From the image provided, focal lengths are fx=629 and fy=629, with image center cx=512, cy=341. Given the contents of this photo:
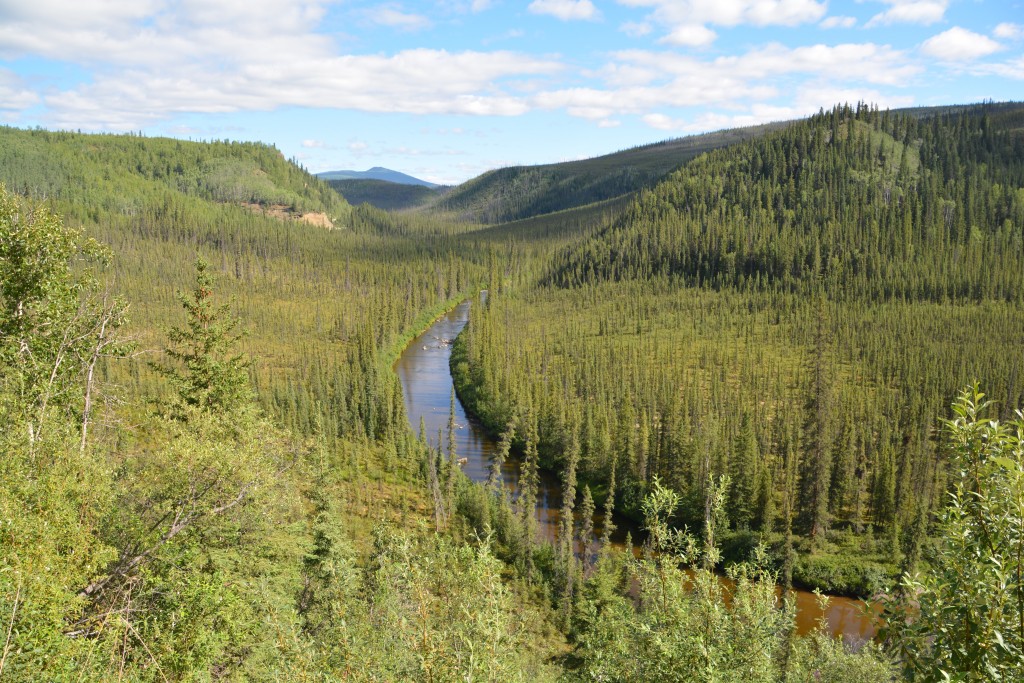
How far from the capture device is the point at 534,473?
74750mm

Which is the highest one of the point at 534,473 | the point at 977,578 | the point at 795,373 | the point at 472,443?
the point at 977,578

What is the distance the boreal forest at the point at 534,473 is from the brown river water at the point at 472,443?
0.71 metres

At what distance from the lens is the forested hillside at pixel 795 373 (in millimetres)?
64812

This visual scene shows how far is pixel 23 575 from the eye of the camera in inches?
460

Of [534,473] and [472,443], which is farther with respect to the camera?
[472,443]

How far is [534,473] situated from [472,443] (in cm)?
2161

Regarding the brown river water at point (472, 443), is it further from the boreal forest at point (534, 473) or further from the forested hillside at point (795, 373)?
the forested hillside at point (795, 373)

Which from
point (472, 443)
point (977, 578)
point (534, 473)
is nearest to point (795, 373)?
point (472, 443)

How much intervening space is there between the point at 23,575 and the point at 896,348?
142347 mm

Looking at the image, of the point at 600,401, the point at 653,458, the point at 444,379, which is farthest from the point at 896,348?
the point at 444,379

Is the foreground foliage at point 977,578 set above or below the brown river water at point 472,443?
above

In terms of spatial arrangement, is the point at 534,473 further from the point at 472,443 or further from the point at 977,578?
the point at 977,578

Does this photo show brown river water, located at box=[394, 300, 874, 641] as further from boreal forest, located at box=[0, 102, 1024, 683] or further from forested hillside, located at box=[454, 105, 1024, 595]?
forested hillside, located at box=[454, 105, 1024, 595]

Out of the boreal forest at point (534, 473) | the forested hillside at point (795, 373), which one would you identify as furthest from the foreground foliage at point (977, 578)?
the forested hillside at point (795, 373)
